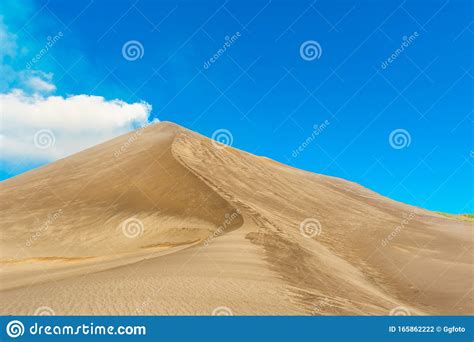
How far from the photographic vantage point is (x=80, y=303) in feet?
31.5

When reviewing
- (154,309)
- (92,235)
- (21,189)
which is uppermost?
(21,189)

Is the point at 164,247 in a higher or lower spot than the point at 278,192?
lower

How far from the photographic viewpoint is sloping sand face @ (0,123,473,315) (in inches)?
423

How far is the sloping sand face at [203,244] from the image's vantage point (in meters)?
10.7

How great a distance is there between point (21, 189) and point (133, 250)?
20.2m

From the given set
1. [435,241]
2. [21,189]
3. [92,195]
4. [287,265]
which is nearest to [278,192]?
[435,241]

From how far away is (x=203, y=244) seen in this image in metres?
17.3

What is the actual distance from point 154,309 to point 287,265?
671 centimetres

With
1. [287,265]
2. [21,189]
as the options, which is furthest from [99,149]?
[287,265]

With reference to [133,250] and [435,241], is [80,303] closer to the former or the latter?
[133,250]
